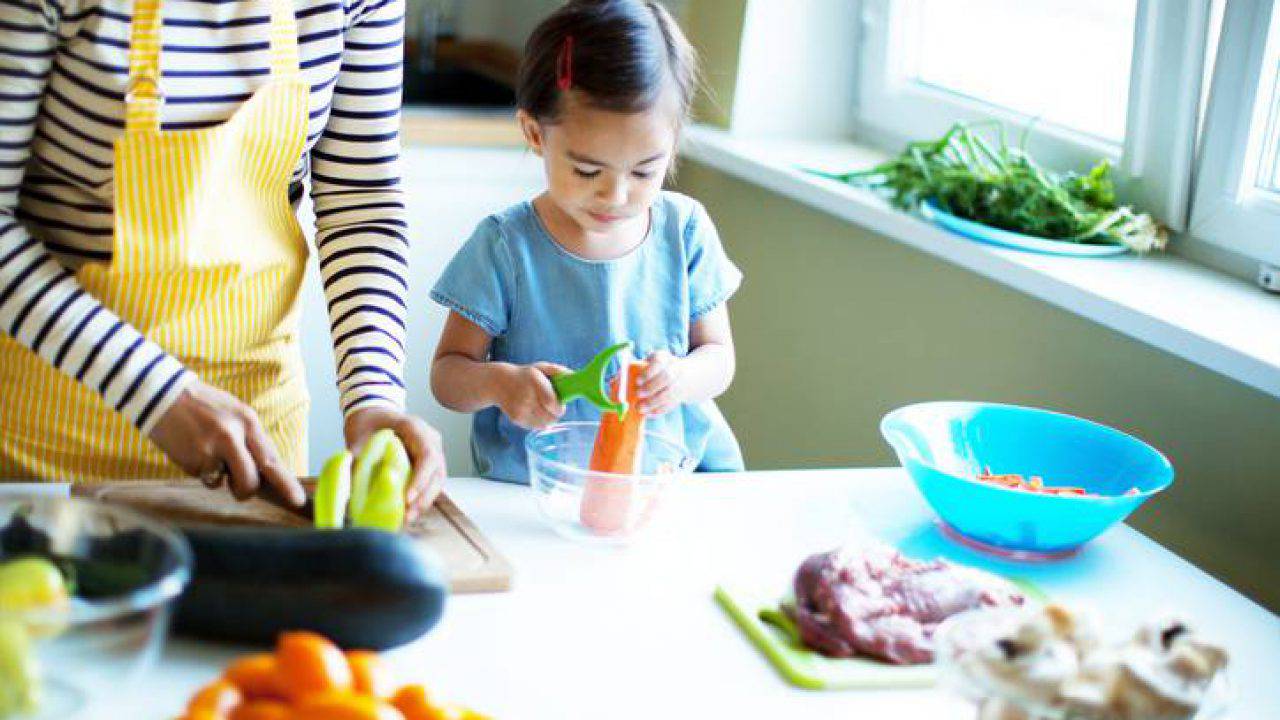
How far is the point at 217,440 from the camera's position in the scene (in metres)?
1.26

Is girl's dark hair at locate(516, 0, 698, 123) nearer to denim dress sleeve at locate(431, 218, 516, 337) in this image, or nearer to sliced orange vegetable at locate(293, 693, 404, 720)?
denim dress sleeve at locate(431, 218, 516, 337)

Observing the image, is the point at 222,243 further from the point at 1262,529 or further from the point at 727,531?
the point at 1262,529

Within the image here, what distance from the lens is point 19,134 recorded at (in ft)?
4.27

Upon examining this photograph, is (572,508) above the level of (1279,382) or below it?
below

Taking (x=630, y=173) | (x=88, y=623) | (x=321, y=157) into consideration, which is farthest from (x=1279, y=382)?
(x=88, y=623)

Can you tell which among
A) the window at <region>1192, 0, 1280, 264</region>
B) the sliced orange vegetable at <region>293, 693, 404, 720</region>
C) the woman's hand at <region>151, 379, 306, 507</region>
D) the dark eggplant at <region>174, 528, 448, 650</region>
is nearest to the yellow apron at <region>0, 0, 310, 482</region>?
the woman's hand at <region>151, 379, 306, 507</region>

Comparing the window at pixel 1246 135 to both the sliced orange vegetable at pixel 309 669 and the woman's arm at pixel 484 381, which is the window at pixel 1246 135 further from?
the sliced orange vegetable at pixel 309 669

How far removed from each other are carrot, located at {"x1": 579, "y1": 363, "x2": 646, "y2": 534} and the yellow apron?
0.34 m

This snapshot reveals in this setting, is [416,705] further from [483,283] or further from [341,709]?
[483,283]

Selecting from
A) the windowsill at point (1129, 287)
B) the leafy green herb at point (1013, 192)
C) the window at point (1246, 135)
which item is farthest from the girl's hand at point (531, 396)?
the window at point (1246, 135)

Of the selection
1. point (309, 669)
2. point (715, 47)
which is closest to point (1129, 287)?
point (715, 47)

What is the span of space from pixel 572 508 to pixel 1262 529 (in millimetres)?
765

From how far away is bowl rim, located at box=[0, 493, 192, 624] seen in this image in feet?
2.74

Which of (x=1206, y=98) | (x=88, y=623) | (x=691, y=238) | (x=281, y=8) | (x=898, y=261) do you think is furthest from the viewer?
(x=898, y=261)
